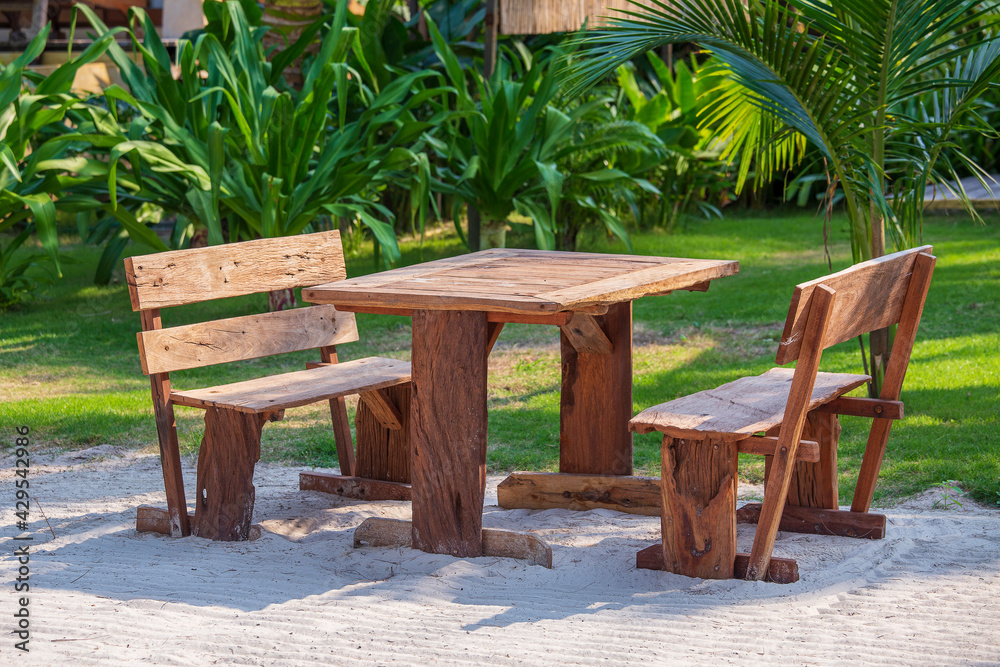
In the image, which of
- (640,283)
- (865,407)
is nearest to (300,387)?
(640,283)

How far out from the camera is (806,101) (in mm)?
3865

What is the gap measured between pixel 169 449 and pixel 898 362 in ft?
7.27

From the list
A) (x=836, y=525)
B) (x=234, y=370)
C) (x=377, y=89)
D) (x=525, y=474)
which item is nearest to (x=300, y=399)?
(x=525, y=474)

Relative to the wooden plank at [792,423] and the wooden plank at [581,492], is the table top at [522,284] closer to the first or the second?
the wooden plank at [792,423]

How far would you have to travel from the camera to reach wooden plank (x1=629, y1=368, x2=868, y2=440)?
8.34 feet

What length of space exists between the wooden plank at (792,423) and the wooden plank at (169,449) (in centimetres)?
172

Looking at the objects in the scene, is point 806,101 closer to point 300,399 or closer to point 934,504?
point 934,504

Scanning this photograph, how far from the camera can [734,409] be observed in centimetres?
275

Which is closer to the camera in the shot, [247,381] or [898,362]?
[898,362]

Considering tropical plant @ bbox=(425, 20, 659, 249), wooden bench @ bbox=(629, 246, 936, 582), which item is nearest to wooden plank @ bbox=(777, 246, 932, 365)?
wooden bench @ bbox=(629, 246, 936, 582)

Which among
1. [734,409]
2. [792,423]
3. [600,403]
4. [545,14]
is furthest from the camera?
[545,14]

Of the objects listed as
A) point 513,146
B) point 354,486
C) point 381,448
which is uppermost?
point 513,146

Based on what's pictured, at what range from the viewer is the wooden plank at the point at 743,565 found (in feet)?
8.53

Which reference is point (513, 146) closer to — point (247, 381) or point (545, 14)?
point (545, 14)
